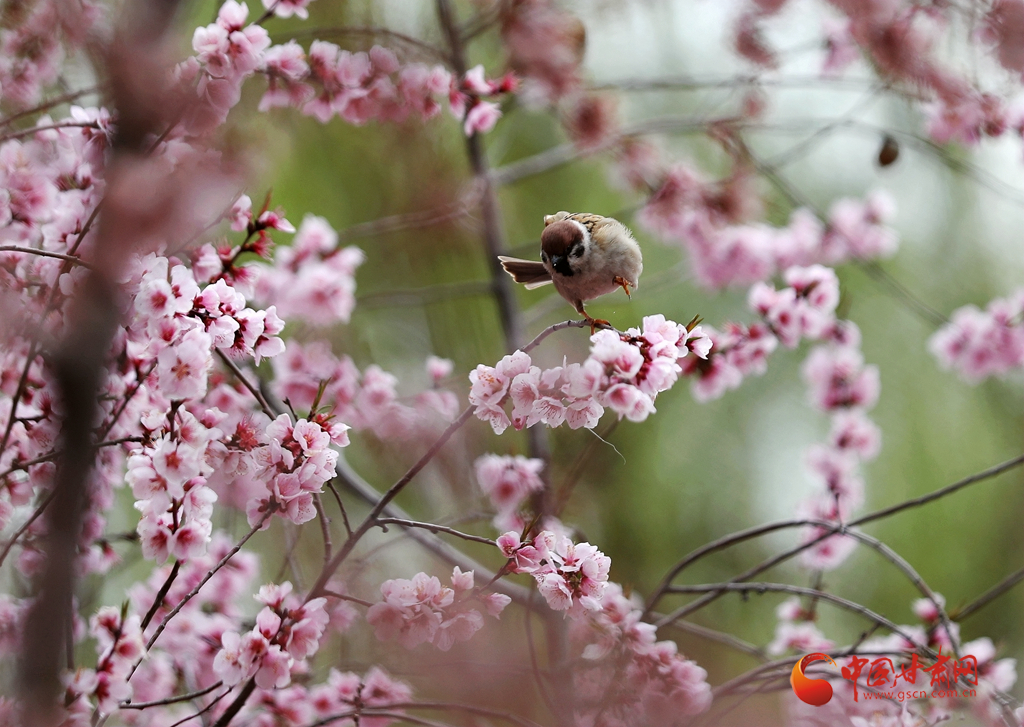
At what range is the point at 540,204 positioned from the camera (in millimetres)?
4906

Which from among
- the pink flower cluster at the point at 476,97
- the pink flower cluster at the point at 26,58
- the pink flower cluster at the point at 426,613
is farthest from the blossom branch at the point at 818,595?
the pink flower cluster at the point at 26,58

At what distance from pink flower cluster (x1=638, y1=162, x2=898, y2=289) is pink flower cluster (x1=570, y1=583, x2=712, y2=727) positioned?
1.36 metres

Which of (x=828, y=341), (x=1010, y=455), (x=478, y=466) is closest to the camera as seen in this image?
(x=478, y=466)

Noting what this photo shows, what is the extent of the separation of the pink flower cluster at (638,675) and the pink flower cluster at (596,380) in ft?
1.28

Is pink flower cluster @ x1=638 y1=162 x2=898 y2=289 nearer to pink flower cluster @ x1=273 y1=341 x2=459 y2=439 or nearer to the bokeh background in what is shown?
the bokeh background

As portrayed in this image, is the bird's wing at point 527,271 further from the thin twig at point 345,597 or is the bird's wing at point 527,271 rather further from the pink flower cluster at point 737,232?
the pink flower cluster at point 737,232

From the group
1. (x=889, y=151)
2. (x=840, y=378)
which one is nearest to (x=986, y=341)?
(x=840, y=378)

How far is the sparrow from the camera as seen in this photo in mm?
1377

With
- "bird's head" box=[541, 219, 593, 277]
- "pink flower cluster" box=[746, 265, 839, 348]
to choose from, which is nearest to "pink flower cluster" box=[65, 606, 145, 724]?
"bird's head" box=[541, 219, 593, 277]

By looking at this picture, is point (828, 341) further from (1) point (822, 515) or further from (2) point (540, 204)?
(2) point (540, 204)

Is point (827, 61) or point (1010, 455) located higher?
point (827, 61)

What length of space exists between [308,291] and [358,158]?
1.43 meters

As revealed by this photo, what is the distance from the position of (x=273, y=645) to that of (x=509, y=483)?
0.63 meters

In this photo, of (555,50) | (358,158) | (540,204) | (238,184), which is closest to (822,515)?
(555,50)
